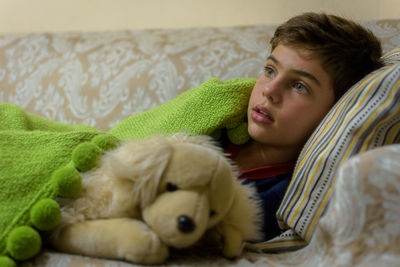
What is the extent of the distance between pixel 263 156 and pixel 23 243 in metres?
0.58

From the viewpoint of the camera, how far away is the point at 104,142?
2.31 feet

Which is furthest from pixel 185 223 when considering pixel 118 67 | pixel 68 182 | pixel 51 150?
pixel 118 67

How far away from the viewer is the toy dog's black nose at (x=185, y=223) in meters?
0.53

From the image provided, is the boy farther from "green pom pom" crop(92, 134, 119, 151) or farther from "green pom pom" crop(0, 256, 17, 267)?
"green pom pom" crop(0, 256, 17, 267)

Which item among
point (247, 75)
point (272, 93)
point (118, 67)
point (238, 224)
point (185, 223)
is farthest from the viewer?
point (118, 67)

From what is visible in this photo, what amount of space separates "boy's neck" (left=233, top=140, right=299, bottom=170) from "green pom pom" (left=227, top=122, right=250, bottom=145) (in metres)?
0.04

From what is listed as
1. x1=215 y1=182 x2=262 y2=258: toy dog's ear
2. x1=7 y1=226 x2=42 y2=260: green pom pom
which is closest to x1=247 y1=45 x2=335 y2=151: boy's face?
x1=215 y1=182 x2=262 y2=258: toy dog's ear

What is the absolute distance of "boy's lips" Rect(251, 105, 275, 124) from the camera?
0.89m

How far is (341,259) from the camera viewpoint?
0.54 metres

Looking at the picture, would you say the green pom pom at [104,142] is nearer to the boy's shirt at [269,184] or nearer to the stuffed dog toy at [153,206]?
the stuffed dog toy at [153,206]

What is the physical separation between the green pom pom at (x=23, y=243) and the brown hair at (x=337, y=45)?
68 cm

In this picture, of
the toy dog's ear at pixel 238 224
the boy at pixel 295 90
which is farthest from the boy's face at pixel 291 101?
the toy dog's ear at pixel 238 224

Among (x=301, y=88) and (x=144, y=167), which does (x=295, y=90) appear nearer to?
(x=301, y=88)

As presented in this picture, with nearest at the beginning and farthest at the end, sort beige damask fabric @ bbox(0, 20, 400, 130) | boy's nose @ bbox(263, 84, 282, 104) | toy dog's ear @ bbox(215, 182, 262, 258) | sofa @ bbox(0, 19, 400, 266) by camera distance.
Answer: sofa @ bbox(0, 19, 400, 266) < toy dog's ear @ bbox(215, 182, 262, 258) < boy's nose @ bbox(263, 84, 282, 104) < beige damask fabric @ bbox(0, 20, 400, 130)
